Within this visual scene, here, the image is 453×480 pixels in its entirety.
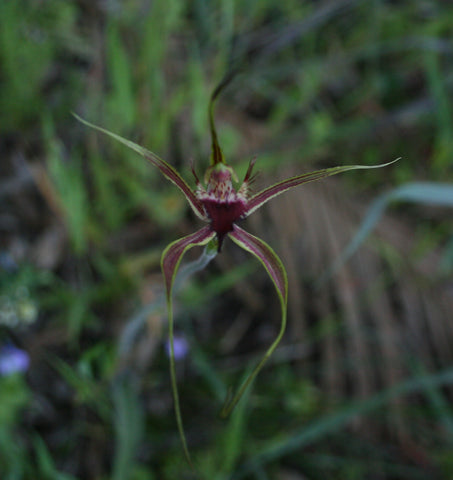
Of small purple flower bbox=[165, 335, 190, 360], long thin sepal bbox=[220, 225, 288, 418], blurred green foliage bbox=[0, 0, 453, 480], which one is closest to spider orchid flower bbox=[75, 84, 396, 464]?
long thin sepal bbox=[220, 225, 288, 418]

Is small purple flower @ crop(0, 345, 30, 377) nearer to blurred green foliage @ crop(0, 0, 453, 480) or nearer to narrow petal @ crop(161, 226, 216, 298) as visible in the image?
blurred green foliage @ crop(0, 0, 453, 480)

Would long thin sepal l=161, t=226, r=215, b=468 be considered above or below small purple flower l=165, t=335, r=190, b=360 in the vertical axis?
below

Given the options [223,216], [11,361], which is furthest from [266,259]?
[11,361]

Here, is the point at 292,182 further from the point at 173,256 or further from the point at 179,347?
the point at 179,347

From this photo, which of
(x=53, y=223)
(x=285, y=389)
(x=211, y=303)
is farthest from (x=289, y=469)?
(x=53, y=223)

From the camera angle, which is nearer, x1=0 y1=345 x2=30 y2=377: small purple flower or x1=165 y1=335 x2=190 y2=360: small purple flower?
x1=0 y1=345 x2=30 y2=377: small purple flower

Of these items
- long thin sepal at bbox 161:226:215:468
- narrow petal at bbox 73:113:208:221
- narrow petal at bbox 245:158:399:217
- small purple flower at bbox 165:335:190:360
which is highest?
small purple flower at bbox 165:335:190:360

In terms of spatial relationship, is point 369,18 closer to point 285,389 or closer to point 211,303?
point 211,303
